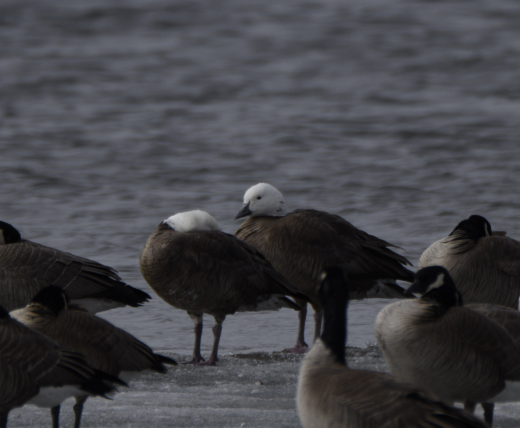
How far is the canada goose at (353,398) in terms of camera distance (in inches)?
168

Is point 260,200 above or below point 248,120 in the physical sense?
above

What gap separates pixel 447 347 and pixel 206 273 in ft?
10.4

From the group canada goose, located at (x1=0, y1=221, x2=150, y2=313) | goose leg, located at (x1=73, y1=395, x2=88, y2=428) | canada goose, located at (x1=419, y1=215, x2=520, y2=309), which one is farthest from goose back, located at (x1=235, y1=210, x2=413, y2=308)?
goose leg, located at (x1=73, y1=395, x2=88, y2=428)

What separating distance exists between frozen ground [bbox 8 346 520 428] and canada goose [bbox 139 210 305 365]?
1.95 feet

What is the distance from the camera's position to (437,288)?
577 cm

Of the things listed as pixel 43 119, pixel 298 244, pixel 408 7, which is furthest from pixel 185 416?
pixel 408 7

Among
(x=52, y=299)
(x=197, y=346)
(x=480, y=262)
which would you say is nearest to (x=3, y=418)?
(x=52, y=299)

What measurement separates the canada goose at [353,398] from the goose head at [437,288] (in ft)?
3.21

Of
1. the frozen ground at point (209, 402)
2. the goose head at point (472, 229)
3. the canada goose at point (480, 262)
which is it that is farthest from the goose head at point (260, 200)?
the frozen ground at point (209, 402)

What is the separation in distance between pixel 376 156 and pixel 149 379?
12003mm

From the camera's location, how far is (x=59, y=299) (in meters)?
5.97

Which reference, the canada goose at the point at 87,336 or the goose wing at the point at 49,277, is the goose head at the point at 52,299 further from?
the goose wing at the point at 49,277

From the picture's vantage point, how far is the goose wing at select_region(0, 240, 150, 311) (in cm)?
820

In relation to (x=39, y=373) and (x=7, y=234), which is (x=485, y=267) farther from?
(x=39, y=373)
